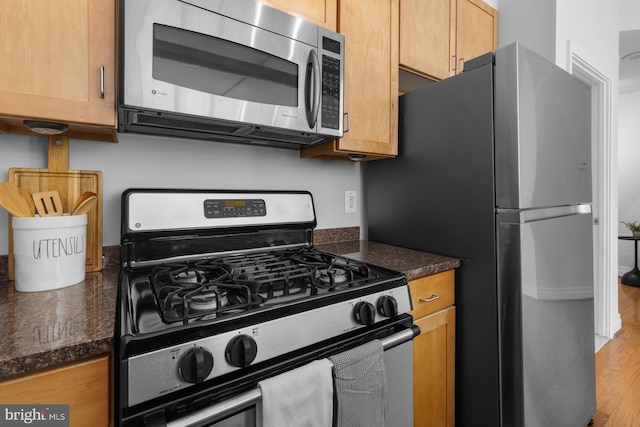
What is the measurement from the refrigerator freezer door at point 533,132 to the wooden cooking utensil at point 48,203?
1.50 meters

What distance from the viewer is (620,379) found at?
2.01m

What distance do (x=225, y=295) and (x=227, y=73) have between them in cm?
72

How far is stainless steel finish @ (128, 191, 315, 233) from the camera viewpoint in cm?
113

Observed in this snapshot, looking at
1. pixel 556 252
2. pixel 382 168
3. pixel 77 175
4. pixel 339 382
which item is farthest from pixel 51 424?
pixel 556 252

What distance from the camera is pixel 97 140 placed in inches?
45.1

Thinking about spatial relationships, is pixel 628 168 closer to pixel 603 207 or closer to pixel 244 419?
pixel 603 207

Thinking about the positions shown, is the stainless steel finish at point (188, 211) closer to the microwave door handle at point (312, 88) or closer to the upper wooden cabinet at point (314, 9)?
the microwave door handle at point (312, 88)

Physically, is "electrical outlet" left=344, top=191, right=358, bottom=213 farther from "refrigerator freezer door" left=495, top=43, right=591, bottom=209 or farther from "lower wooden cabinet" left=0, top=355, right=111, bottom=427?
"lower wooden cabinet" left=0, top=355, right=111, bottom=427

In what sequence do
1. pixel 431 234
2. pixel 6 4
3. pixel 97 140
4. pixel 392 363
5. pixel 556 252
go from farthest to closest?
pixel 431 234
pixel 556 252
pixel 97 140
pixel 392 363
pixel 6 4

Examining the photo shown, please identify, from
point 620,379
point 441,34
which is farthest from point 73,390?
point 620,379

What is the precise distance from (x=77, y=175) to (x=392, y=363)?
120 centimetres

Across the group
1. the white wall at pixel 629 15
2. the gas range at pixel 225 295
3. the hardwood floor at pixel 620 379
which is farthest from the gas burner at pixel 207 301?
the white wall at pixel 629 15

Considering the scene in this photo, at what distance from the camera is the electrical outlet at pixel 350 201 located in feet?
5.92

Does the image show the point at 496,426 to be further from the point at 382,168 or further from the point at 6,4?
the point at 6,4
